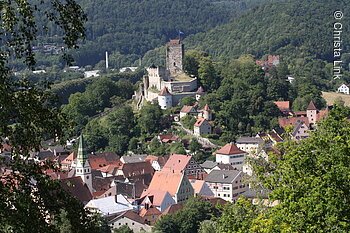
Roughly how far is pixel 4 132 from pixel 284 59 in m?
96.9

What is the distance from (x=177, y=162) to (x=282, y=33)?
6992cm

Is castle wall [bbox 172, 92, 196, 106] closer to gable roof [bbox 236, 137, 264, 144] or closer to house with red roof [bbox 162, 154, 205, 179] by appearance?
gable roof [bbox 236, 137, 264, 144]

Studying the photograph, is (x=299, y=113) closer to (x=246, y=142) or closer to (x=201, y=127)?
(x=246, y=142)

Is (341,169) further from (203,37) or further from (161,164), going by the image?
(203,37)

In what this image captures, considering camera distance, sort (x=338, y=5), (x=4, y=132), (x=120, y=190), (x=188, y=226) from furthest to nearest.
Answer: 1. (x=338, y=5)
2. (x=120, y=190)
3. (x=188, y=226)
4. (x=4, y=132)

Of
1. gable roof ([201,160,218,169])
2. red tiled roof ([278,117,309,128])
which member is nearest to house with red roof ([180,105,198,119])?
red tiled roof ([278,117,309,128])

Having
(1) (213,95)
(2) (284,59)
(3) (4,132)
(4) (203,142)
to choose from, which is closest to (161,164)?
(4) (203,142)

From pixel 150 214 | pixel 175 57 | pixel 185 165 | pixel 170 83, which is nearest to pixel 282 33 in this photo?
pixel 175 57

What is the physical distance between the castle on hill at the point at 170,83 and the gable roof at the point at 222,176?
16.6 m

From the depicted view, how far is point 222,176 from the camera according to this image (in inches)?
1772

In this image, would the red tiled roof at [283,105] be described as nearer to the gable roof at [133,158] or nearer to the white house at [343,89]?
the gable roof at [133,158]

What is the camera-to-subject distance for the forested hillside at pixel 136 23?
145750 millimetres

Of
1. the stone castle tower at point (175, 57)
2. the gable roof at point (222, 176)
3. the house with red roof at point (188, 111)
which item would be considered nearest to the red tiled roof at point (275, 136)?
the house with red roof at point (188, 111)

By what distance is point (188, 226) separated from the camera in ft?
114
